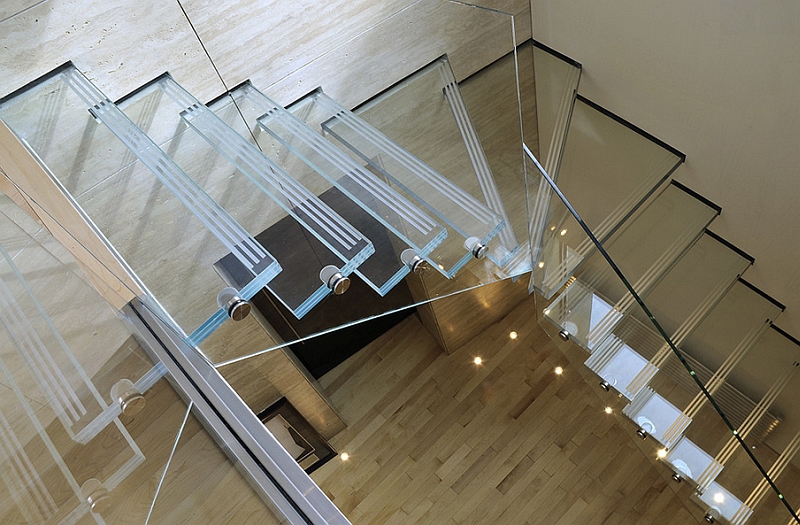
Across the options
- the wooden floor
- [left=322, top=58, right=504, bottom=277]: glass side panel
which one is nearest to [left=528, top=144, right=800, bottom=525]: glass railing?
[left=322, top=58, right=504, bottom=277]: glass side panel

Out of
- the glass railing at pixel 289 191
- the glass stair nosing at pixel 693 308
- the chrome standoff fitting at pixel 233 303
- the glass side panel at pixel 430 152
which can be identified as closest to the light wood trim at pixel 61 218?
the glass railing at pixel 289 191

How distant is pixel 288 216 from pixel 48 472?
0.70 meters

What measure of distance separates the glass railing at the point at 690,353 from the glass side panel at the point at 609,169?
9 centimetres

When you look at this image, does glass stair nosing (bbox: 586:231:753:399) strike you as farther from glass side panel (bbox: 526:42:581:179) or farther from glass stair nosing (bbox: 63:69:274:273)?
glass stair nosing (bbox: 63:69:274:273)

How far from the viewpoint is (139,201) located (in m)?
1.41

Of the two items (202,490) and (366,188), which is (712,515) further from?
(202,490)

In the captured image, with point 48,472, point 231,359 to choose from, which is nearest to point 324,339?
point 231,359

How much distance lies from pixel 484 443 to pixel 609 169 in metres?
1.68

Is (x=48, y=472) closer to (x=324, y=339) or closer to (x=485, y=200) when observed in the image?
(x=485, y=200)

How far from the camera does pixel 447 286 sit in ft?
4.88

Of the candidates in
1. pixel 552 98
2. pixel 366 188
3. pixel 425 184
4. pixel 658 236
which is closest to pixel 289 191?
pixel 366 188

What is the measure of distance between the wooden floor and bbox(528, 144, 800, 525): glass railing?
0.53m

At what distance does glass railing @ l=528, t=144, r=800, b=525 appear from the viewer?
218 centimetres

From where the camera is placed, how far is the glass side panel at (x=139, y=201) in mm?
1229
